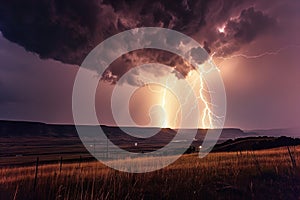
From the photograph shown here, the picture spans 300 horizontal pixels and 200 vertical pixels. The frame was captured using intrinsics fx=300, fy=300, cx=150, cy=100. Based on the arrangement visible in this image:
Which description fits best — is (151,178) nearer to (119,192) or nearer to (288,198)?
(119,192)

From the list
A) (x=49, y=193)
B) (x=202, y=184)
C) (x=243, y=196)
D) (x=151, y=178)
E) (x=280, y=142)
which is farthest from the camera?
(x=280, y=142)

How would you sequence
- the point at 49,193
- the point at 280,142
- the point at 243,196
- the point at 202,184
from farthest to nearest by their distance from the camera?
the point at 280,142, the point at 202,184, the point at 243,196, the point at 49,193

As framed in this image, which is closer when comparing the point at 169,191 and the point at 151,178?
the point at 169,191

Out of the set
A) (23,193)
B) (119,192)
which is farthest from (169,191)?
(23,193)

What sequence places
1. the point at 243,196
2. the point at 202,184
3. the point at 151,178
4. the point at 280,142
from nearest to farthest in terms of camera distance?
the point at 243,196 → the point at 202,184 → the point at 151,178 → the point at 280,142

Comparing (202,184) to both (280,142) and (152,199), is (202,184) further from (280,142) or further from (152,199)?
(280,142)

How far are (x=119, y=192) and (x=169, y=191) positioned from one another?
3.52ft

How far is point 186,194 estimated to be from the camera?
6.38 meters

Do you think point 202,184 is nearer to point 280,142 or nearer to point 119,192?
point 119,192

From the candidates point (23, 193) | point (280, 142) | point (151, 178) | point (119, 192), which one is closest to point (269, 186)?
point (151, 178)

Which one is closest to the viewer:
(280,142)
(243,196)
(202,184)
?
(243,196)

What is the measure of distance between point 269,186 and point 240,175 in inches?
41.9

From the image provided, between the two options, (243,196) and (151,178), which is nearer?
(243,196)

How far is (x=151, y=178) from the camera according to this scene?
823 centimetres
